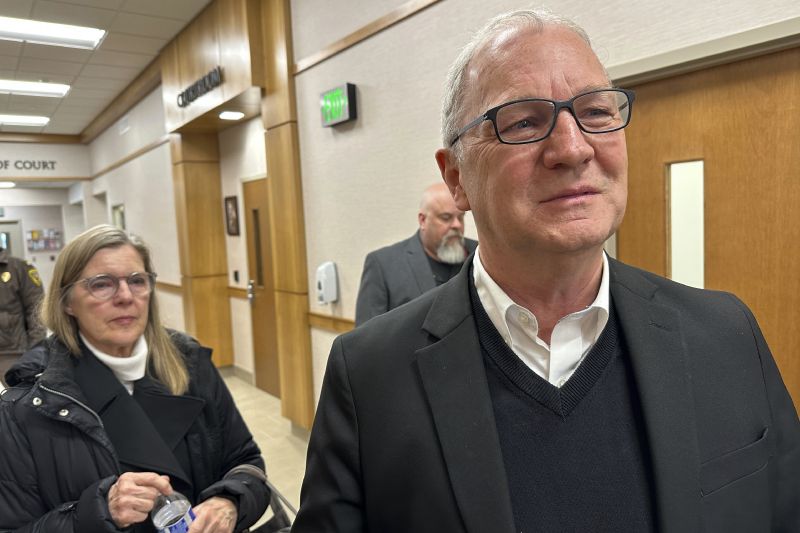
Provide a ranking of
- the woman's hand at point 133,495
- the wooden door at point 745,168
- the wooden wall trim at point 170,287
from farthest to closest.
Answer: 1. the wooden wall trim at point 170,287
2. the wooden door at point 745,168
3. the woman's hand at point 133,495

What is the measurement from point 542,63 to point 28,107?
9.57 meters

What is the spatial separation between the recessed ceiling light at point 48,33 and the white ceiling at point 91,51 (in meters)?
0.12

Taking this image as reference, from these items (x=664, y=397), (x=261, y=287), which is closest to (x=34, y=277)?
(x=261, y=287)

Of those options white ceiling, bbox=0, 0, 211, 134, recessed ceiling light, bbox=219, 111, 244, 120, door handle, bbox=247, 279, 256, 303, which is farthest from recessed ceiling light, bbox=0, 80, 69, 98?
door handle, bbox=247, 279, 256, 303

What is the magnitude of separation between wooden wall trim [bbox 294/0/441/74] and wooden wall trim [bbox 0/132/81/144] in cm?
856

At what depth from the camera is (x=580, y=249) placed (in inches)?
31.2

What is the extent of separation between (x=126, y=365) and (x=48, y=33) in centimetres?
517

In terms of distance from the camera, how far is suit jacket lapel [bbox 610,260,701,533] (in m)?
0.74

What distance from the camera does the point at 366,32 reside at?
3350mm

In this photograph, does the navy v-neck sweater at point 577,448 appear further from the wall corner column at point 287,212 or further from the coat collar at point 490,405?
the wall corner column at point 287,212

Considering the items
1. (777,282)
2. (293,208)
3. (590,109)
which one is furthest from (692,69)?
(293,208)

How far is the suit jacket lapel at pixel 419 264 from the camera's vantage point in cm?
256

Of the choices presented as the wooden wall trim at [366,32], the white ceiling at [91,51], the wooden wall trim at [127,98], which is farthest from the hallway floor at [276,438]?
the wooden wall trim at [127,98]

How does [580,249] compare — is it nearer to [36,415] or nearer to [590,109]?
[590,109]
